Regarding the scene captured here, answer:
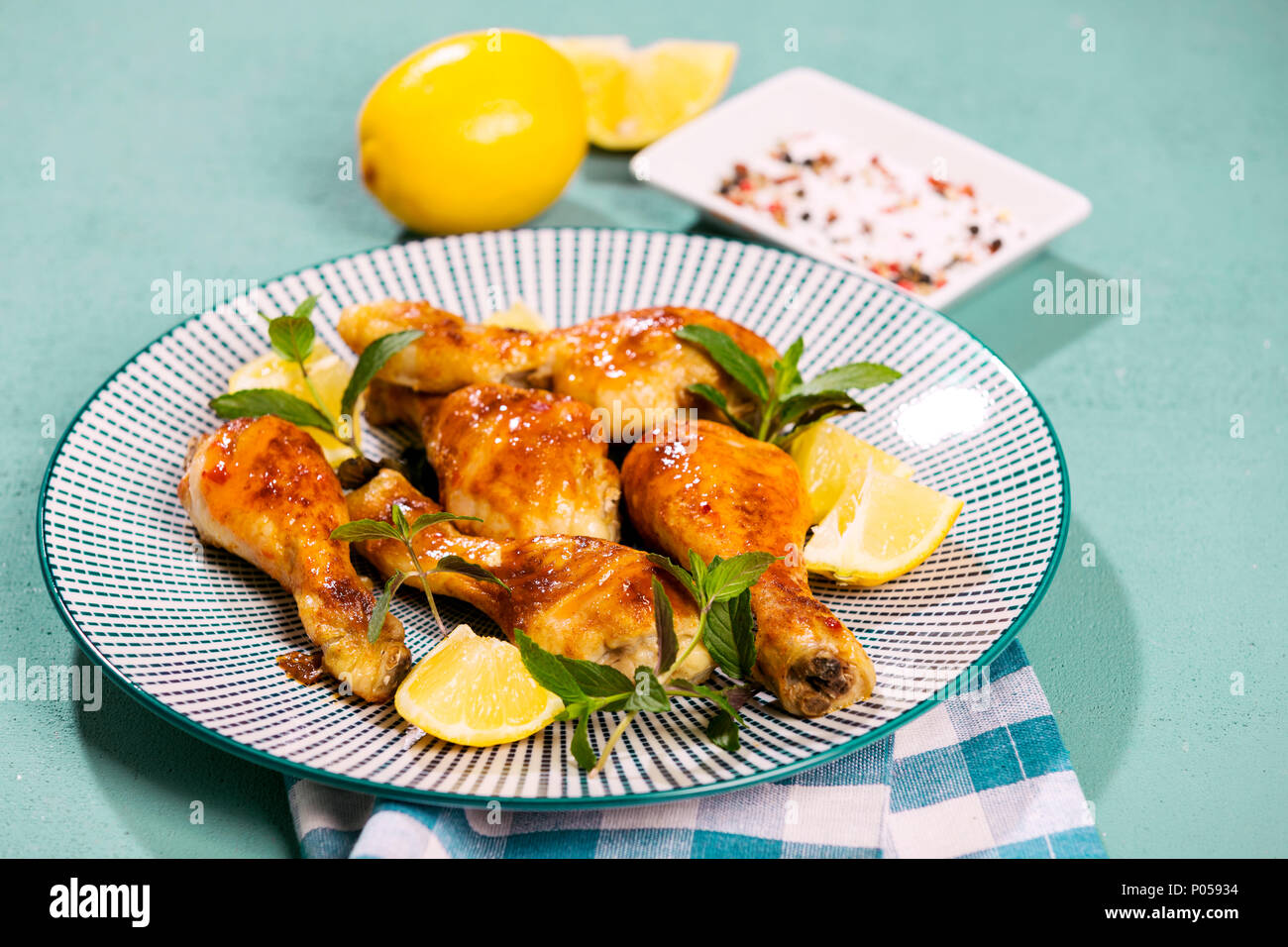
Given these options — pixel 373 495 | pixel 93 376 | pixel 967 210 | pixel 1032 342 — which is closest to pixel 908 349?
pixel 1032 342

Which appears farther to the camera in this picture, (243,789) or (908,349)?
(908,349)

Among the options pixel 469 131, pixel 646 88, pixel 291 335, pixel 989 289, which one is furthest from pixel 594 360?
pixel 646 88

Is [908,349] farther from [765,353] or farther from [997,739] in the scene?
[997,739]

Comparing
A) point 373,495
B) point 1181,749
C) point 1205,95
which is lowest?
point 1181,749

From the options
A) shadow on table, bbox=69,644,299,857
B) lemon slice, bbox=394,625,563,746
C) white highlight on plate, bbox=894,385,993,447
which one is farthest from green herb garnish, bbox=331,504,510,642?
white highlight on plate, bbox=894,385,993,447

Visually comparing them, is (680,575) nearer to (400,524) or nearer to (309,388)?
(400,524)

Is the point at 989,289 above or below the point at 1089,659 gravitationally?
above

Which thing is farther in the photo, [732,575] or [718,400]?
[718,400]
